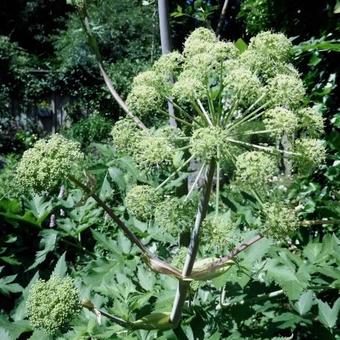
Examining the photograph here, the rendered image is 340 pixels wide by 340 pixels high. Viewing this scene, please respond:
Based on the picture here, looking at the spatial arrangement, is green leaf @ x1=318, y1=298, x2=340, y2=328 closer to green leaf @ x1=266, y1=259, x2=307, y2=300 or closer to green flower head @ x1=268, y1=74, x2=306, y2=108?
green leaf @ x1=266, y1=259, x2=307, y2=300

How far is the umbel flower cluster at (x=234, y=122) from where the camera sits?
143 centimetres

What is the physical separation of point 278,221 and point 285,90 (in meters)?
0.37

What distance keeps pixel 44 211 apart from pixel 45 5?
23417mm

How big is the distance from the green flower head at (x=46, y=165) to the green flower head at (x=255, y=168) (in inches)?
17.6

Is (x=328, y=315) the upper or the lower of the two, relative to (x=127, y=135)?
lower

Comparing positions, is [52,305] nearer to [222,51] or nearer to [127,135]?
[127,135]

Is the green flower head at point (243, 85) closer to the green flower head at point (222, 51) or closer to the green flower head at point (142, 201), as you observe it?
the green flower head at point (222, 51)

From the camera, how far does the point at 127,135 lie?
1.62m

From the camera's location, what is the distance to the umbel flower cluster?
143cm

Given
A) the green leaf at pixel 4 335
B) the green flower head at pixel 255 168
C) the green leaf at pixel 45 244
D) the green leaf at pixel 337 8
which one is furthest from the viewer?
the green leaf at pixel 337 8

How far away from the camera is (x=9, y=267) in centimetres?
288

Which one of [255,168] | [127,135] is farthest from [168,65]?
[255,168]

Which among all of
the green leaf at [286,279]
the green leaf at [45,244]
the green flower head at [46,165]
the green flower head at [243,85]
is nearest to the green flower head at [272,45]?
the green flower head at [243,85]

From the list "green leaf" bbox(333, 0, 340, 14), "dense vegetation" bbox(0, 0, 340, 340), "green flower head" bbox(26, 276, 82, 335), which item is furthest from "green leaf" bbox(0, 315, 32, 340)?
"green leaf" bbox(333, 0, 340, 14)
